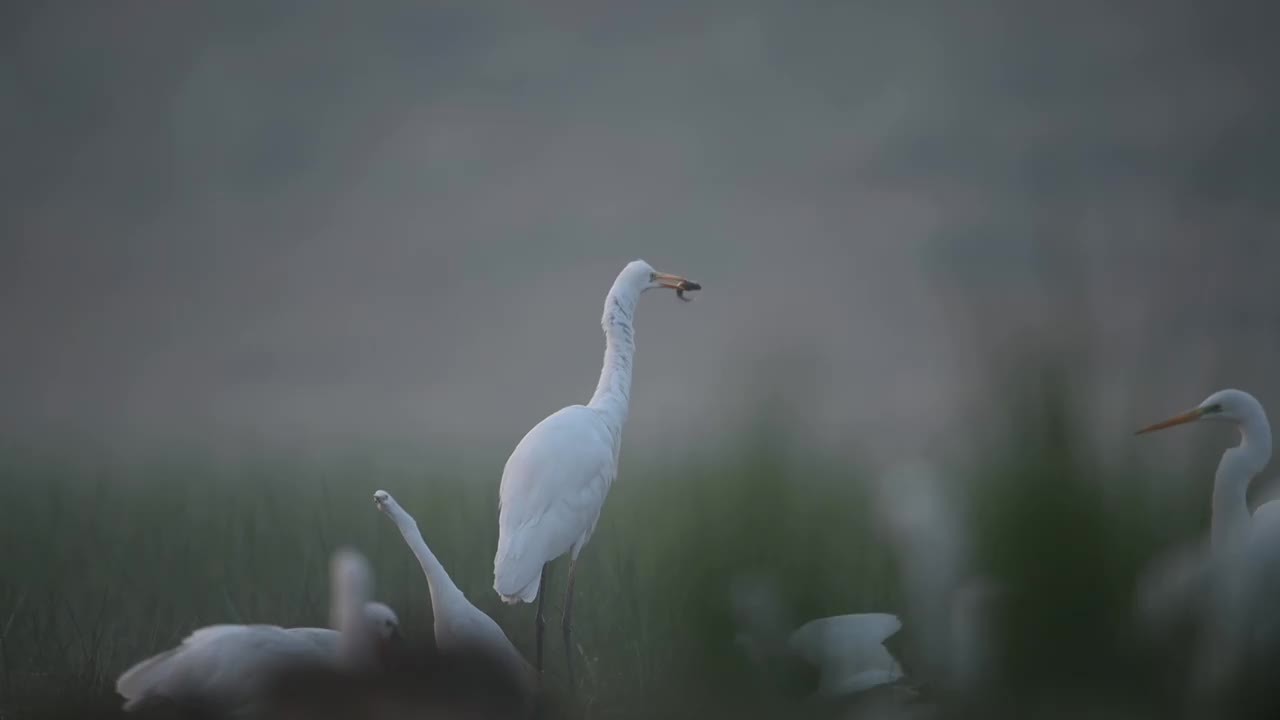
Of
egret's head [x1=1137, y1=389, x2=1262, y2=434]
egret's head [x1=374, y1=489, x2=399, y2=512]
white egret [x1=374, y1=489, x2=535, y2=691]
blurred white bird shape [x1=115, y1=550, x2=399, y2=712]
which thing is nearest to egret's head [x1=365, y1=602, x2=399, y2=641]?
blurred white bird shape [x1=115, y1=550, x2=399, y2=712]

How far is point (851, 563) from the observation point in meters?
2.85

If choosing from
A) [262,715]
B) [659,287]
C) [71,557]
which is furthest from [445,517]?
[262,715]

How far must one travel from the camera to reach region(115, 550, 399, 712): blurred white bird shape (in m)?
3.10

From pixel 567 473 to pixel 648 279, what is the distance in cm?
95

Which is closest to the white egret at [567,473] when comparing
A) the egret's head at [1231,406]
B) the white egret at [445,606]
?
the white egret at [445,606]

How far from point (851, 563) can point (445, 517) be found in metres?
4.12

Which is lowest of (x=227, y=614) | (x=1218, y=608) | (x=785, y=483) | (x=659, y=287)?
(x=227, y=614)

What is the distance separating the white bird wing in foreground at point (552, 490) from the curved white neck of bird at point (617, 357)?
0.33ft

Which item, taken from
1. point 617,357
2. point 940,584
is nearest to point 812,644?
point 940,584

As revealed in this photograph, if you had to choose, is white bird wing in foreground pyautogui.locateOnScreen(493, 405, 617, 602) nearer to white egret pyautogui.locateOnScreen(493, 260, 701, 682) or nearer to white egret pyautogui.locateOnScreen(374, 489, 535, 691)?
white egret pyautogui.locateOnScreen(493, 260, 701, 682)

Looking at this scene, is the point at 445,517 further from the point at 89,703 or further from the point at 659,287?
the point at 89,703

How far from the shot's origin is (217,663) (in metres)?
3.25

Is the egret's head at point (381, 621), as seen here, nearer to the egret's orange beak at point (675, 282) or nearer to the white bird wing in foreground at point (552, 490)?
the white bird wing in foreground at point (552, 490)

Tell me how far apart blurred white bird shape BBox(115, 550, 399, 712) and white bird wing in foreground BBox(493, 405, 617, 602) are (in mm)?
625
